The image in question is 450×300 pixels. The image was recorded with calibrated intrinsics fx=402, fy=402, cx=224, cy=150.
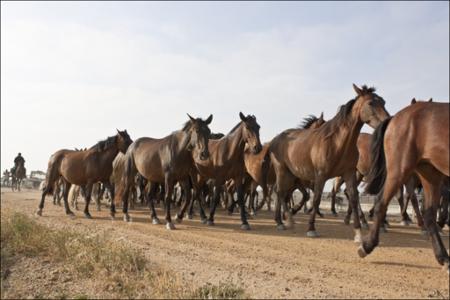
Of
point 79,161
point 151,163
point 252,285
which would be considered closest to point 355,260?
point 252,285

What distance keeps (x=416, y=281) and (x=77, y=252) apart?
5061 millimetres

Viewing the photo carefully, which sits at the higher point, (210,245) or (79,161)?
(79,161)

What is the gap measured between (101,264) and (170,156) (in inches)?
226

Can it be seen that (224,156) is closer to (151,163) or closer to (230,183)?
(151,163)

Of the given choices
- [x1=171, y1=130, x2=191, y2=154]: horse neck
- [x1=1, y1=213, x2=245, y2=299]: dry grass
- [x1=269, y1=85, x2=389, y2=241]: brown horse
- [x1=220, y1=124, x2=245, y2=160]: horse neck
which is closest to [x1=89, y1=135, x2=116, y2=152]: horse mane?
[x1=171, y1=130, x2=191, y2=154]: horse neck

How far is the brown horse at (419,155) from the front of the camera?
5.11m

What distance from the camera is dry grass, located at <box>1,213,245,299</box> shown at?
4.53 meters

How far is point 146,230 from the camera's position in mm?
9930

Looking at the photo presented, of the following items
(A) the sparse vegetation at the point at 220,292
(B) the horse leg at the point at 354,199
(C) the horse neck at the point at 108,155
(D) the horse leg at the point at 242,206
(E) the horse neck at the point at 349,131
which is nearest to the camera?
(A) the sparse vegetation at the point at 220,292

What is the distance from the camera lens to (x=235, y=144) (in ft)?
37.5

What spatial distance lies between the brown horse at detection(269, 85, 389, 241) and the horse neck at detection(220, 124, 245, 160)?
1.38 m

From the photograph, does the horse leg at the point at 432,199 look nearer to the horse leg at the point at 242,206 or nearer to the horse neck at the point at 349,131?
the horse neck at the point at 349,131

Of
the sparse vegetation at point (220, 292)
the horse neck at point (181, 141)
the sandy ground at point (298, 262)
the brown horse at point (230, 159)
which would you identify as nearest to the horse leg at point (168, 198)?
the sandy ground at point (298, 262)

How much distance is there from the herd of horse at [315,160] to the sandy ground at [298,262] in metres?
0.47
